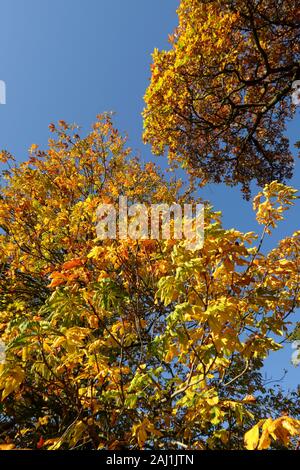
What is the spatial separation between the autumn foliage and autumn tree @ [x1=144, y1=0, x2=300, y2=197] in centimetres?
4

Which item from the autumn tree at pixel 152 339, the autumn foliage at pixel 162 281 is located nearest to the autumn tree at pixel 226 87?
the autumn foliage at pixel 162 281

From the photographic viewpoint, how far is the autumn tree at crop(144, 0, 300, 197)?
7949mm

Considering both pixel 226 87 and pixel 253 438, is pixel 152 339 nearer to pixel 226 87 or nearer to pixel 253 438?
pixel 253 438

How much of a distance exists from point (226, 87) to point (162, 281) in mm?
8078

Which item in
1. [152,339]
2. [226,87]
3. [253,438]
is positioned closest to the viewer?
[253,438]

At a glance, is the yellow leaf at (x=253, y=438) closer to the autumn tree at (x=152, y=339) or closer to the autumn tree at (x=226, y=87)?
the autumn tree at (x=152, y=339)

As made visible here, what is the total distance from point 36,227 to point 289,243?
572 centimetres

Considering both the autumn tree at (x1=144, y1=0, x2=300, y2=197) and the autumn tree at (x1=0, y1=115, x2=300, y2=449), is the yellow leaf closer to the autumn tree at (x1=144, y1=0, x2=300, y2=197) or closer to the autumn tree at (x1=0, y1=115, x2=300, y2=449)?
the autumn tree at (x1=0, y1=115, x2=300, y2=449)

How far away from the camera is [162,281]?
309 centimetres

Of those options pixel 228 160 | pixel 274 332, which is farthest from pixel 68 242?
pixel 228 160

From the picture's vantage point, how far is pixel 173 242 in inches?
156

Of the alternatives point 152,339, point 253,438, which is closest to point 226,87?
point 152,339
